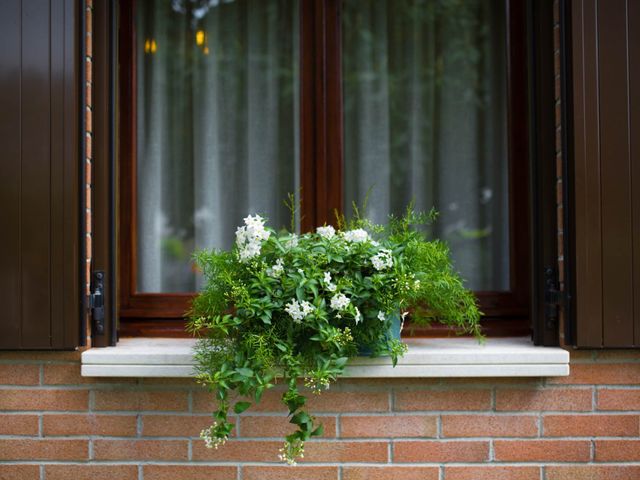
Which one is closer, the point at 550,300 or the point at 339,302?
the point at 339,302

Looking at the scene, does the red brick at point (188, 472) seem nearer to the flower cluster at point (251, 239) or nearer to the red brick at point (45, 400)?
the red brick at point (45, 400)

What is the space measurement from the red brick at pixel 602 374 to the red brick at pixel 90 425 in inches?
50.6

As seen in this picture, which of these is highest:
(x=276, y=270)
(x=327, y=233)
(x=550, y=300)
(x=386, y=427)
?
(x=327, y=233)

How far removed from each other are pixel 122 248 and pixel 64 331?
18.1 inches

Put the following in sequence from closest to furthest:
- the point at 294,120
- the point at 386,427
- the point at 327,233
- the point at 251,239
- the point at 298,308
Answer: the point at 298,308
the point at 251,239
the point at 327,233
the point at 386,427
the point at 294,120

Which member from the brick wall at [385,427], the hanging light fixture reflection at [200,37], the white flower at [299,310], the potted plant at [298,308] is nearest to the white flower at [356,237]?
the potted plant at [298,308]

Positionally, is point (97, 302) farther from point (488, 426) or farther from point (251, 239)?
Answer: point (488, 426)

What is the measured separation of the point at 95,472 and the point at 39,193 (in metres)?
0.85

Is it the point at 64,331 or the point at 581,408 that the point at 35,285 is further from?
the point at 581,408

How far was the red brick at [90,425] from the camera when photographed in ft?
7.13

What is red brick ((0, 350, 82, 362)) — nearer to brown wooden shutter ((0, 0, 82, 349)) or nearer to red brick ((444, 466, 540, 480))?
brown wooden shutter ((0, 0, 82, 349))

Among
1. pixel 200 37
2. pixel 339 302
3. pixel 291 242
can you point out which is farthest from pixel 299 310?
pixel 200 37

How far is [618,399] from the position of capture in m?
2.17

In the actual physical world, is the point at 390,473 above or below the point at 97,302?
below
